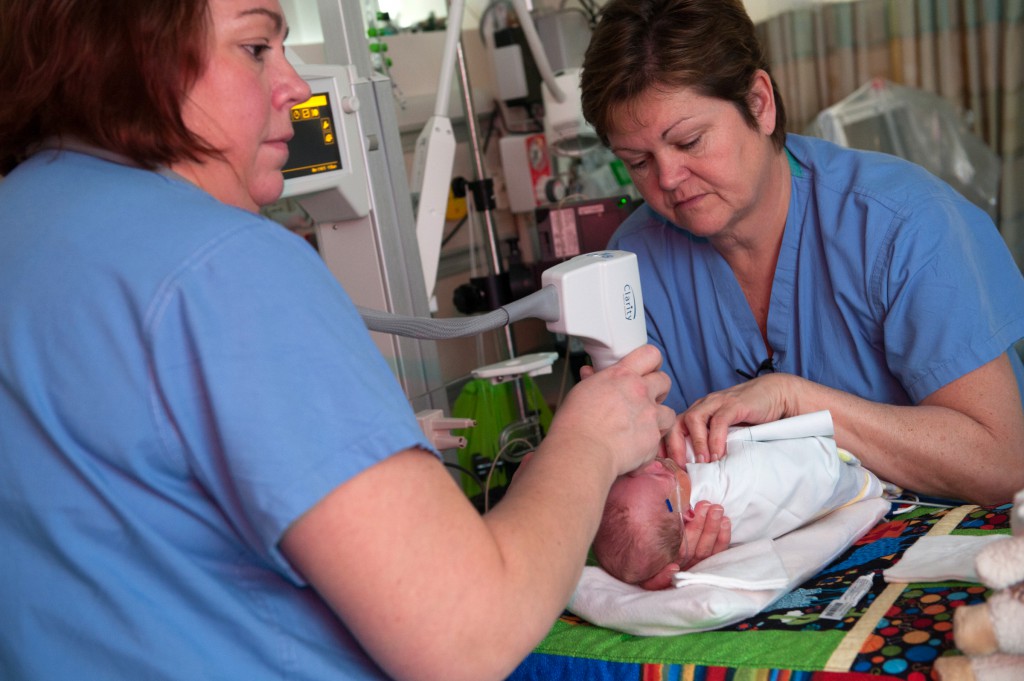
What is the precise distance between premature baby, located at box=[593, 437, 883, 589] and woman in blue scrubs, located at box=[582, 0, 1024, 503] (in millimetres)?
51

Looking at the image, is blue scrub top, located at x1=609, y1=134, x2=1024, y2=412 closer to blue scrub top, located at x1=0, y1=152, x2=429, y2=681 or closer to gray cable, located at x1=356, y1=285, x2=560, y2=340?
gray cable, located at x1=356, y1=285, x2=560, y2=340

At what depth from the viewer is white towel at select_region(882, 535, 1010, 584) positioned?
3.61ft

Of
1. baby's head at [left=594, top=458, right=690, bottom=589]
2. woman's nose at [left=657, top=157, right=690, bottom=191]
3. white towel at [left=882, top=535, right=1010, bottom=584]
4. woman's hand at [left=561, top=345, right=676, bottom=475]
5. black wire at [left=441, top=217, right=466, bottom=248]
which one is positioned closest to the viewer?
woman's hand at [left=561, top=345, right=676, bottom=475]

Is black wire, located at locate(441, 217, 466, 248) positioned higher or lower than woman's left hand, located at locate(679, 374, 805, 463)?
higher

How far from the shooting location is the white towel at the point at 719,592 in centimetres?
114

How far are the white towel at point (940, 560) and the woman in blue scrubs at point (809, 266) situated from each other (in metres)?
0.25

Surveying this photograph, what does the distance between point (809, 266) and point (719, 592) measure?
2.27 ft

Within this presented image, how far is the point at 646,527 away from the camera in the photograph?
1.41 meters

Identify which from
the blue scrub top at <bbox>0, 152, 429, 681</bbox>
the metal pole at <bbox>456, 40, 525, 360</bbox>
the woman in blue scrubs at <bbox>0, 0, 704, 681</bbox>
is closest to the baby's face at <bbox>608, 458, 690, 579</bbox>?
the woman in blue scrubs at <bbox>0, 0, 704, 681</bbox>

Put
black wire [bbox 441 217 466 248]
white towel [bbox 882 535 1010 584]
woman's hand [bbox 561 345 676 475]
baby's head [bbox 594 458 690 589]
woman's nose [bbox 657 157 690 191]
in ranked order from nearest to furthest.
Result: 1. woman's hand [bbox 561 345 676 475]
2. white towel [bbox 882 535 1010 584]
3. baby's head [bbox 594 458 690 589]
4. woman's nose [bbox 657 157 690 191]
5. black wire [bbox 441 217 466 248]

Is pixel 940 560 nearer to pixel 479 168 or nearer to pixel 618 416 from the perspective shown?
pixel 618 416

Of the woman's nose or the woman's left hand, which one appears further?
the woman's nose

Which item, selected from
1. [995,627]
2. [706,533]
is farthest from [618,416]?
[706,533]

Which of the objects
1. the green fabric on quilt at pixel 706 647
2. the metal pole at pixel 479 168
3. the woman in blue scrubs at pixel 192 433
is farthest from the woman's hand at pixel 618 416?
the metal pole at pixel 479 168
